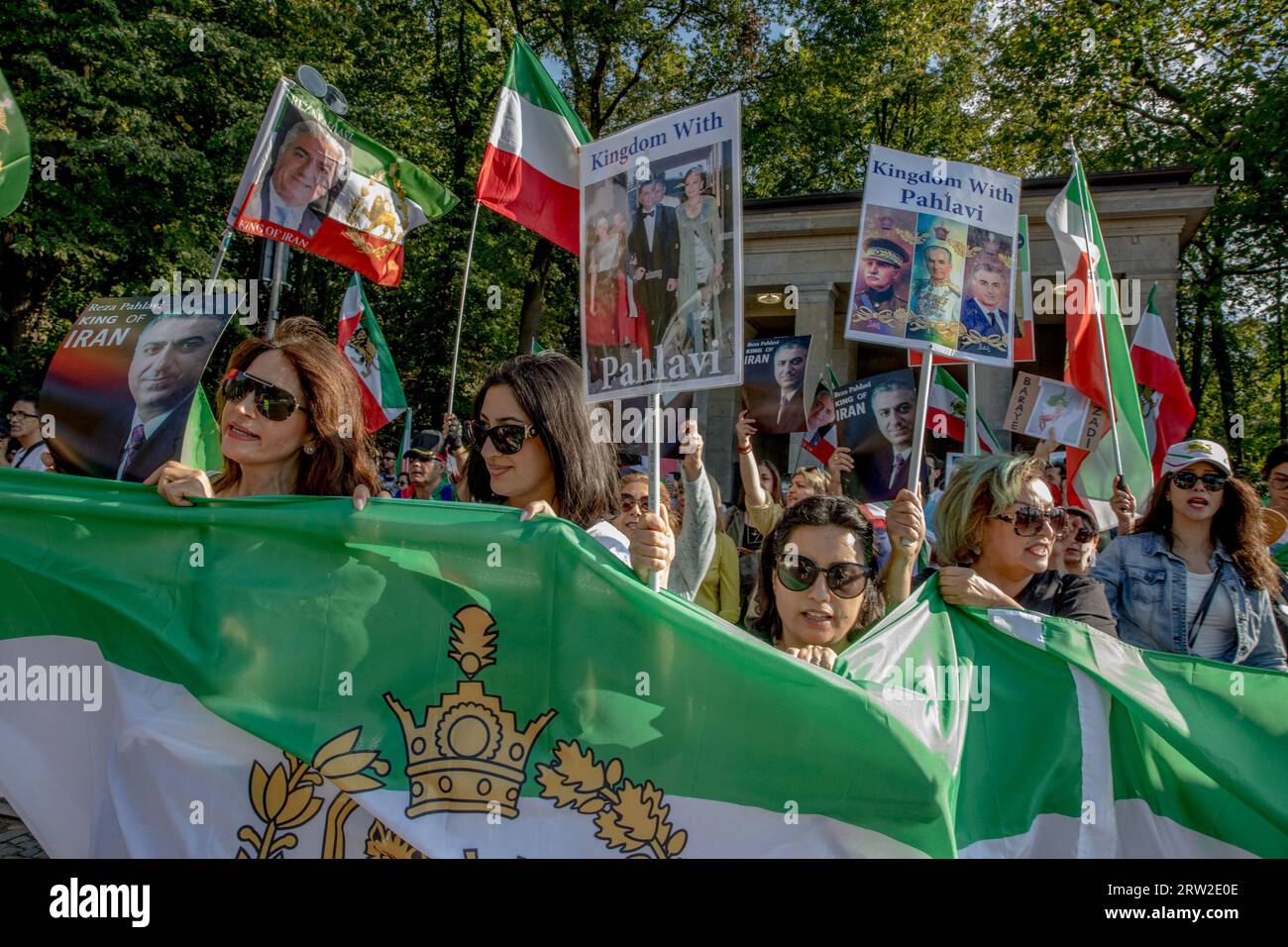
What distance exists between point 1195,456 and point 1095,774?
1.96m

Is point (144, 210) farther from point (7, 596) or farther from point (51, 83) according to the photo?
point (7, 596)

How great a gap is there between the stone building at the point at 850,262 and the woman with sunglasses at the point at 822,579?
1230 centimetres

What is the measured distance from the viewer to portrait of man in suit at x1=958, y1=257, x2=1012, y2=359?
4.51 m

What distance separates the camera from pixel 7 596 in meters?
3.05

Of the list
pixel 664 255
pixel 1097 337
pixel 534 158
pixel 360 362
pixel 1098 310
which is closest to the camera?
pixel 664 255

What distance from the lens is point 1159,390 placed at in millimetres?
9031

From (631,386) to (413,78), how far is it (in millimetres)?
22800

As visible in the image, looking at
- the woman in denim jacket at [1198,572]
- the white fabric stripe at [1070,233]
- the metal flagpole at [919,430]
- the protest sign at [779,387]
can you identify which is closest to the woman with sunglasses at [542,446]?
the metal flagpole at [919,430]

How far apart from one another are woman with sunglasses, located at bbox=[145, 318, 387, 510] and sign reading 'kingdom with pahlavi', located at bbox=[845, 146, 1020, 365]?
2.25 metres

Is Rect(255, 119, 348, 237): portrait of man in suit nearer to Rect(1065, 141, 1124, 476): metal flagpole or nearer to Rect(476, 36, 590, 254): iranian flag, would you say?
Rect(476, 36, 590, 254): iranian flag

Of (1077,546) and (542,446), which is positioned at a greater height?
(542,446)

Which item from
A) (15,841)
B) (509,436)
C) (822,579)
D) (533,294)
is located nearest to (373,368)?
(15,841)

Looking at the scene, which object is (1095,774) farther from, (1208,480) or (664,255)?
(664,255)
